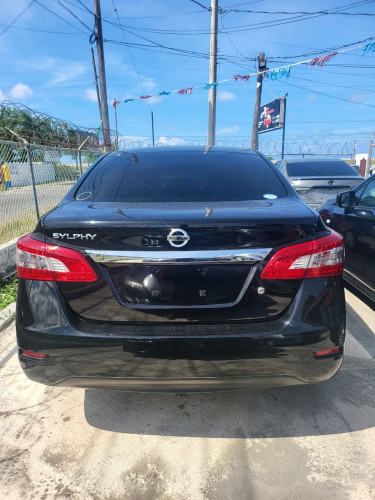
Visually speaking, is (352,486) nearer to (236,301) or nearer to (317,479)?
(317,479)

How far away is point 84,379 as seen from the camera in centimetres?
172

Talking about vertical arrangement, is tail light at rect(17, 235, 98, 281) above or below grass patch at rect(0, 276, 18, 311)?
above

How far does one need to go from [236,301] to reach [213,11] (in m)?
14.4

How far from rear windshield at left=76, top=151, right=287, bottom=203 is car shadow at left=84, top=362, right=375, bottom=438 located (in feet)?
4.39

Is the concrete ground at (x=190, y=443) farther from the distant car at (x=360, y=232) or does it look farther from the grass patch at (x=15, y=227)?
the grass patch at (x=15, y=227)

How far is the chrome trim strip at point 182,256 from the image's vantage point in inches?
61.8

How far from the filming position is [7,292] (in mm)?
4145

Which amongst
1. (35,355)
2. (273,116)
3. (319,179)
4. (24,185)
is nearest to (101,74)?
(24,185)

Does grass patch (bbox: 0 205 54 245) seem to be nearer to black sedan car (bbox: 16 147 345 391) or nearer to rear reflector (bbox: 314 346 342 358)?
black sedan car (bbox: 16 147 345 391)

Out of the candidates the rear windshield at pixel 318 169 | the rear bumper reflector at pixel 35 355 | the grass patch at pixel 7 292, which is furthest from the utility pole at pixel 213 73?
the rear bumper reflector at pixel 35 355

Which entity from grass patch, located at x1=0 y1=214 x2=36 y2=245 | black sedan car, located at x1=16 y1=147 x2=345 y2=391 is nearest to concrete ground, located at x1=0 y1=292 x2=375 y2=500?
black sedan car, located at x1=16 y1=147 x2=345 y2=391

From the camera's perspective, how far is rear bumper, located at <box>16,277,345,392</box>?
162 cm

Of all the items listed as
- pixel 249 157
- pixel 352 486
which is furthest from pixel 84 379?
pixel 249 157

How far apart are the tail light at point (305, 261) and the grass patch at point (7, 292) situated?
3.30 meters
